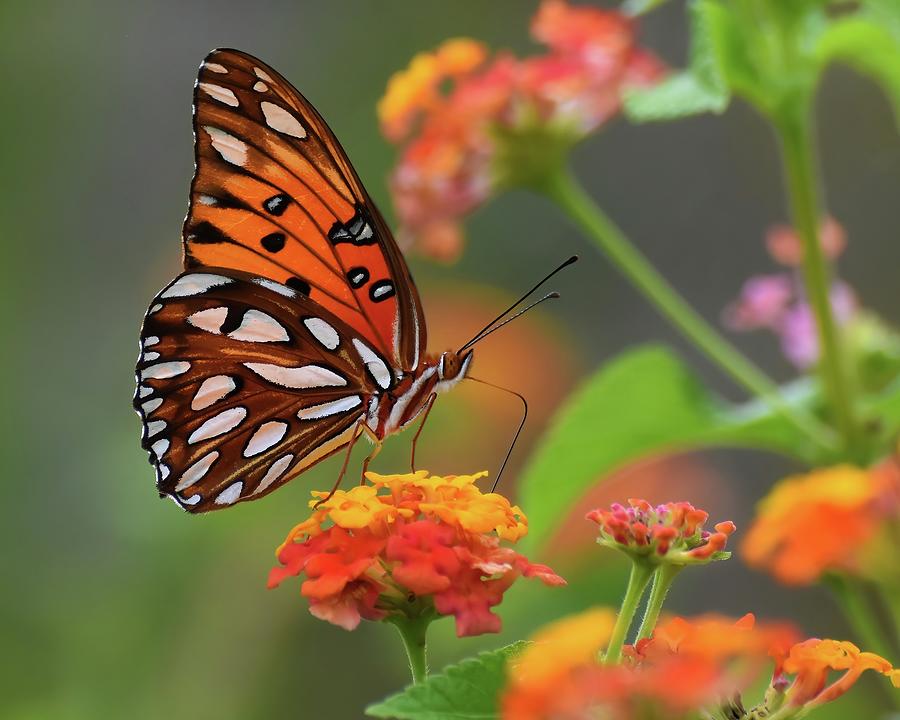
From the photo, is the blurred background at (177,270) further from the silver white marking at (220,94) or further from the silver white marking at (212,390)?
the silver white marking at (220,94)

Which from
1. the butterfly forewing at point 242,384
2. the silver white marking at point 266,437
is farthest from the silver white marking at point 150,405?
the silver white marking at point 266,437

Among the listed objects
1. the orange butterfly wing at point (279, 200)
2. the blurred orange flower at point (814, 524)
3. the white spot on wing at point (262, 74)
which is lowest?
the blurred orange flower at point (814, 524)

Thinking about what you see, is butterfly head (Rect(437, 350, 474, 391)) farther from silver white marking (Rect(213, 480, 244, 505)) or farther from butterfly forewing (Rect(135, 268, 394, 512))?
silver white marking (Rect(213, 480, 244, 505))

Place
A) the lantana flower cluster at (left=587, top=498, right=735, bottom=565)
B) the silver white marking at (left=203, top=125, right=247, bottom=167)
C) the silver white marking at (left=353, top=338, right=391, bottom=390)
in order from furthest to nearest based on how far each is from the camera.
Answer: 1. the silver white marking at (left=353, top=338, right=391, bottom=390)
2. the silver white marking at (left=203, top=125, right=247, bottom=167)
3. the lantana flower cluster at (left=587, top=498, right=735, bottom=565)


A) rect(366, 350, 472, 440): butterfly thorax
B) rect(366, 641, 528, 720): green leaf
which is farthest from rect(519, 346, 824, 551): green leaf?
rect(366, 641, 528, 720): green leaf

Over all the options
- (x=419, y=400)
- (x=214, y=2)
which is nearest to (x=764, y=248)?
(x=214, y=2)

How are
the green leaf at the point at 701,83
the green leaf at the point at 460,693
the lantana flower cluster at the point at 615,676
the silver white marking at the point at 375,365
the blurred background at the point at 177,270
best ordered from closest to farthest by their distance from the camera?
the lantana flower cluster at the point at 615,676, the green leaf at the point at 460,693, the green leaf at the point at 701,83, the silver white marking at the point at 375,365, the blurred background at the point at 177,270

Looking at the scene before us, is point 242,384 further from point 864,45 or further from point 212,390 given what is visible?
point 864,45

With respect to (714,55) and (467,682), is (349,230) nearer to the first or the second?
(714,55)
